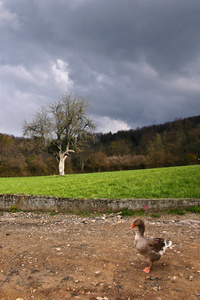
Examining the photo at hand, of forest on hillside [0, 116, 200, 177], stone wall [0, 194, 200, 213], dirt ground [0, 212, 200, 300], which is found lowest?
dirt ground [0, 212, 200, 300]

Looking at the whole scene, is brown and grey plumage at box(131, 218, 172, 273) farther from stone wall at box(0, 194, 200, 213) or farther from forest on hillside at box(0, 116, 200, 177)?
forest on hillside at box(0, 116, 200, 177)

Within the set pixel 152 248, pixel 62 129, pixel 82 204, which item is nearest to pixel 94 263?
pixel 152 248

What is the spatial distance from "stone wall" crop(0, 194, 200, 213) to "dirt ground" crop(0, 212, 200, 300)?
1.17 m

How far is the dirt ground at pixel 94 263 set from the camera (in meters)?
3.04

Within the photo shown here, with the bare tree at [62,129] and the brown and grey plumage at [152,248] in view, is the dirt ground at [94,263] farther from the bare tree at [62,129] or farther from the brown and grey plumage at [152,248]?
the bare tree at [62,129]

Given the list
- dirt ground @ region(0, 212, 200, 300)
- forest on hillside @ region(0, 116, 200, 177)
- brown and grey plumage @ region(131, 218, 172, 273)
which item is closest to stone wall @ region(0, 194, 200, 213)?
dirt ground @ region(0, 212, 200, 300)

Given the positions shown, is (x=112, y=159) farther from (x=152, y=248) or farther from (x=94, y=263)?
(x=152, y=248)

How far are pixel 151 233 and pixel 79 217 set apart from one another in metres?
3.03

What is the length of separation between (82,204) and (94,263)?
14.5 feet

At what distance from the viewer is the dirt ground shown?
3.04 metres

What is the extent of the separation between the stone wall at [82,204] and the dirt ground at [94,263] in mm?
1169

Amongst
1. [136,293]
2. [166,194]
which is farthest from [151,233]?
[166,194]

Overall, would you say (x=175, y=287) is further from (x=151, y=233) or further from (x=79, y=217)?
(x=79, y=217)

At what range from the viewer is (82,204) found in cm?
829
